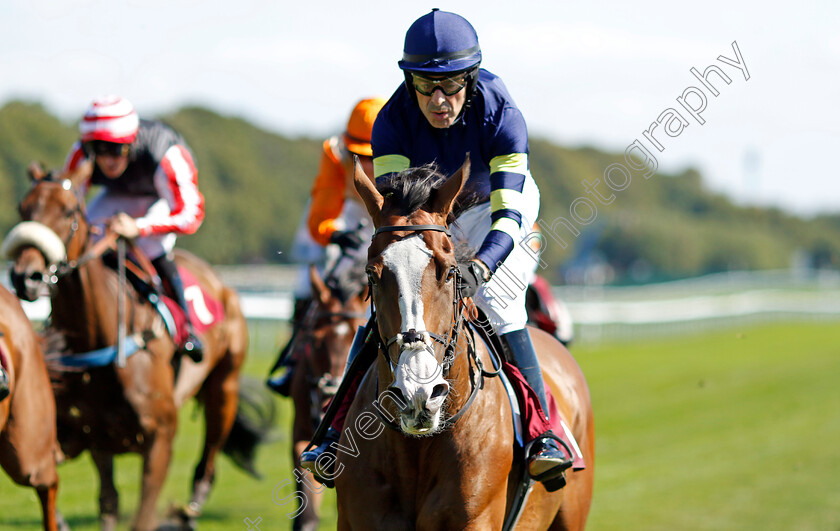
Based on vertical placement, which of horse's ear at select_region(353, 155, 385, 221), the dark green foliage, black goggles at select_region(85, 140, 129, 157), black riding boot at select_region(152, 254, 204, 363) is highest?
horse's ear at select_region(353, 155, 385, 221)

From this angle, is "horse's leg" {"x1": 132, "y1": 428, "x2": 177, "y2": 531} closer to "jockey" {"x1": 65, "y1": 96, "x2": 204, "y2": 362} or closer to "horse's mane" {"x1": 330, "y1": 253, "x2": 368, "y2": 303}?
"jockey" {"x1": 65, "y1": 96, "x2": 204, "y2": 362}

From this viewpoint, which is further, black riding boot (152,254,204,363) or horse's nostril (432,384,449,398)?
black riding boot (152,254,204,363)

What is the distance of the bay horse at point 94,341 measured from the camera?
5699mm

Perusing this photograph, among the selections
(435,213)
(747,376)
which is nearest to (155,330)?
(435,213)

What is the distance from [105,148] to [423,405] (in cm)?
435

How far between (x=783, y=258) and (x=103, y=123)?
6998 cm

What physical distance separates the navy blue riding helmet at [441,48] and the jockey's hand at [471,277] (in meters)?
0.79

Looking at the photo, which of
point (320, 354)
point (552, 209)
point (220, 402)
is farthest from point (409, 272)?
point (552, 209)

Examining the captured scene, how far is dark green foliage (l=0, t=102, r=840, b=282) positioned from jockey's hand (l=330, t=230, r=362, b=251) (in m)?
12.6

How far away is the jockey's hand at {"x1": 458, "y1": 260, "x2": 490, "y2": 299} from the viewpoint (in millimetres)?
3369

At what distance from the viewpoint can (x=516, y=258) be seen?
166 inches

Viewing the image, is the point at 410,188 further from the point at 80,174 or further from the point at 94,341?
the point at 94,341

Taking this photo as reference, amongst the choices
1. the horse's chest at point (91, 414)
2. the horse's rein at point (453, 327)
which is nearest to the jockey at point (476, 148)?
the horse's rein at point (453, 327)

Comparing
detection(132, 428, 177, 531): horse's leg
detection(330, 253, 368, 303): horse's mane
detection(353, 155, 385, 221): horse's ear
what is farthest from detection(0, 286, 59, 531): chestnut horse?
detection(353, 155, 385, 221): horse's ear
